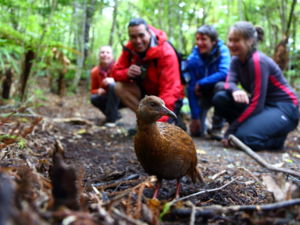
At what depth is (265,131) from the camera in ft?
18.3

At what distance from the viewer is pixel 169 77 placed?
17.5 feet

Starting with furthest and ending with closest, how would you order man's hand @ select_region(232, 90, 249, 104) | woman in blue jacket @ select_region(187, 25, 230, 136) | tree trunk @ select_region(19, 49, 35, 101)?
woman in blue jacket @ select_region(187, 25, 230, 136) < tree trunk @ select_region(19, 49, 35, 101) < man's hand @ select_region(232, 90, 249, 104)

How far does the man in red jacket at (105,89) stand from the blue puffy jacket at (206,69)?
5.92 ft

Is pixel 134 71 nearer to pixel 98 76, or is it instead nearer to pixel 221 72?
pixel 221 72

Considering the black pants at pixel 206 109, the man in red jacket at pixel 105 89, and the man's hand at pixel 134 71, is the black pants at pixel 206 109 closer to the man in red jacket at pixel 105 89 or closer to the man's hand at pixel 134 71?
the man's hand at pixel 134 71

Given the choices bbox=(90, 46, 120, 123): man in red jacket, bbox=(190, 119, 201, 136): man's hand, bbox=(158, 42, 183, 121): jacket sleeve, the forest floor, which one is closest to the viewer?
the forest floor

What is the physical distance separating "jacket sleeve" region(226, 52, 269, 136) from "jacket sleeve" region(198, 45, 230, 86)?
3.25 feet

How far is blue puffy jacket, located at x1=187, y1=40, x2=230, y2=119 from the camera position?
654cm

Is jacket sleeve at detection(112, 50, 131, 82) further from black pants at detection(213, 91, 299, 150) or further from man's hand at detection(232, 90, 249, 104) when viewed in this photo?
black pants at detection(213, 91, 299, 150)

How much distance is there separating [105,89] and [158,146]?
17.2 ft

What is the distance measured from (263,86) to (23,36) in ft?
13.2

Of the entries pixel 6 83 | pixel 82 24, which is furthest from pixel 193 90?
pixel 82 24

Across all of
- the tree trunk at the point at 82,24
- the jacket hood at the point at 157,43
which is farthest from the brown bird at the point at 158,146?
the tree trunk at the point at 82,24

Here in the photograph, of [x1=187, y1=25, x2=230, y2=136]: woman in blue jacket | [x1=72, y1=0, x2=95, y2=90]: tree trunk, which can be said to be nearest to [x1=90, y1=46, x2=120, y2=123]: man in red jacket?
[x1=187, y1=25, x2=230, y2=136]: woman in blue jacket
